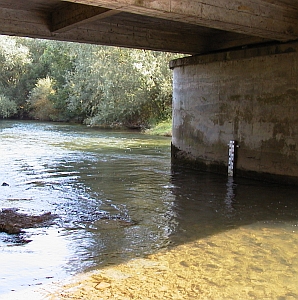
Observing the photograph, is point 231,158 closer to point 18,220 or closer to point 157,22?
point 157,22

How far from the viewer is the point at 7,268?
5.75m

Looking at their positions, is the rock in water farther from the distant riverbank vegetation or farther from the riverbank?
the distant riverbank vegetation

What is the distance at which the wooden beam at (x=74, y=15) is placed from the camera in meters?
9.66

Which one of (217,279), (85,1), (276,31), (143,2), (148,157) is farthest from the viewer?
(148,157)

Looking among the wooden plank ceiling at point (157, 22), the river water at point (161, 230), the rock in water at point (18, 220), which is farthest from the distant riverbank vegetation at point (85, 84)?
the rock in water at point (18, 220)

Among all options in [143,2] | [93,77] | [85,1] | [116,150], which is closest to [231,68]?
[143,2]

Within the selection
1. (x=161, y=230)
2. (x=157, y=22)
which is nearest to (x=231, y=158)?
(x=157, y=22)

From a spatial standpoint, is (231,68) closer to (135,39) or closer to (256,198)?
(135,39)

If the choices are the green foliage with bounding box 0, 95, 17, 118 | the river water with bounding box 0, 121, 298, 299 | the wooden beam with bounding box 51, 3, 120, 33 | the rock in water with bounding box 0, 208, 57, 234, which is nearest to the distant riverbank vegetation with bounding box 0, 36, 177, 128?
the green foliage with bounding box 0, 95, 17, 118

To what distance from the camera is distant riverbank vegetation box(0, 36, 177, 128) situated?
3494 cm

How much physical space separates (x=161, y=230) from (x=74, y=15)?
19.5 ft

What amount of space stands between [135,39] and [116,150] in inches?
311

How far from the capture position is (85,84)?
141 feet

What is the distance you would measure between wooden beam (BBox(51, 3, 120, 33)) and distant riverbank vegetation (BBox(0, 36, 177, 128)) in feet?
72.2
